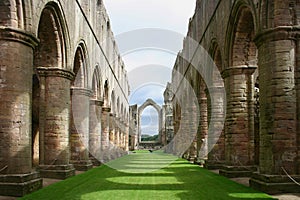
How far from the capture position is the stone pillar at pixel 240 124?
38.1 ft

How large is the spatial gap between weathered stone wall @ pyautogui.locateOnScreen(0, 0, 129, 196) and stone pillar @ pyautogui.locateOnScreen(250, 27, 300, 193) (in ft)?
17.3

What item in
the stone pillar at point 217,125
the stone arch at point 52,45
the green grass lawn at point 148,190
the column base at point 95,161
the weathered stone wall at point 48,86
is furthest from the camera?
the column base at point 95,161

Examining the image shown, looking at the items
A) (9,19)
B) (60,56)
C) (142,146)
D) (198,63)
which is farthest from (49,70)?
(142,146)

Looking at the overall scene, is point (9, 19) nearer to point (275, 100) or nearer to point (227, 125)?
point (275, 100)

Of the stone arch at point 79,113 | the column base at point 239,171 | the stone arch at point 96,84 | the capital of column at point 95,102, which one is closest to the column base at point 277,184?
the column base at point 239,171

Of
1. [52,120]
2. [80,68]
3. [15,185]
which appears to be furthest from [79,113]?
[15,185]

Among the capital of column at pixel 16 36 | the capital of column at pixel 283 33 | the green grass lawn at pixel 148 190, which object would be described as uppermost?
the capital of column at pixel 283 33

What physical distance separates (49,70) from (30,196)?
4.85m

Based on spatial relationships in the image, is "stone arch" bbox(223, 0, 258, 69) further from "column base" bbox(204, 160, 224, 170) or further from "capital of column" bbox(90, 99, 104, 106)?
"capital of column" bbox(90, 99, 104, 106)

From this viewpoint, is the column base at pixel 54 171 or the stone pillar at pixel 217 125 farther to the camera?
the stone pillar at pixel 217 125

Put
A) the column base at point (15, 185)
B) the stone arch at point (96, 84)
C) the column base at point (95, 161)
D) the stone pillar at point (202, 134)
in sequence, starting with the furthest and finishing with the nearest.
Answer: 1. the stone arch at point (96, 84)
2. the stone pillar at point (202, 134)
3. the column base at point (95, 161)
4. the column base at point (15, 185)

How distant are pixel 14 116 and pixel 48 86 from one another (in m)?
3.71

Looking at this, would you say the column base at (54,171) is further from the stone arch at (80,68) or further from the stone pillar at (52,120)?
the stone arch at (80,68)

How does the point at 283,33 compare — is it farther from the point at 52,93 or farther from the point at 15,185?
the point at 52,93
